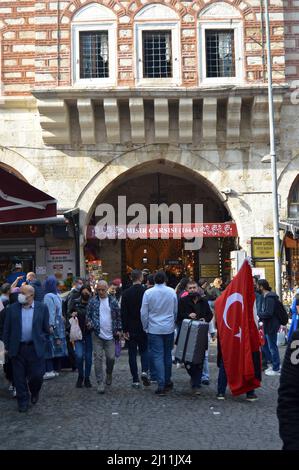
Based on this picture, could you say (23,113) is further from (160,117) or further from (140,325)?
(140,325)

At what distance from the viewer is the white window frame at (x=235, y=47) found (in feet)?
54.9

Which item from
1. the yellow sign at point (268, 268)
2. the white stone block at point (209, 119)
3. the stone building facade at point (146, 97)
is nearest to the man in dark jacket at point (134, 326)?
the stone building facade at point (146, 97)

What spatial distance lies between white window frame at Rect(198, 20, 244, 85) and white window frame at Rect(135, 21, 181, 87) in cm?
65

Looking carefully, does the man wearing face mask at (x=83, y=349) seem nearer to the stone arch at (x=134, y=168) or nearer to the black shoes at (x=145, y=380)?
the black shoes at (x=145, y=380)

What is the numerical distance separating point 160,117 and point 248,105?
261cm

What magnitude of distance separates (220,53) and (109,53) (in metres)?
3.18

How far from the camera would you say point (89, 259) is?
18.3 metres

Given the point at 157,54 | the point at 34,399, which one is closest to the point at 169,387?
the point at 34,399

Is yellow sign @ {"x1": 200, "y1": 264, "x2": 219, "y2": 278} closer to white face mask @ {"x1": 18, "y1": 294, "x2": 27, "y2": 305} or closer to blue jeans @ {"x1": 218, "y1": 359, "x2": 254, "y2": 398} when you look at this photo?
blue jeans @ {"x1": 218, "y1": 359, "x2": 254, "y2": 398}

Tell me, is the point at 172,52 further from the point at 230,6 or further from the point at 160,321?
the point at 160,321

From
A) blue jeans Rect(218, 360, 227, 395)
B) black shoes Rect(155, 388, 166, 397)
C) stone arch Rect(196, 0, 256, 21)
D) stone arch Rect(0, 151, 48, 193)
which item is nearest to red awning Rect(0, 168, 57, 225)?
black shoes Rect(155, 388, 166, 397)

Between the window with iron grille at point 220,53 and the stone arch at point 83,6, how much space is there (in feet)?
8.52

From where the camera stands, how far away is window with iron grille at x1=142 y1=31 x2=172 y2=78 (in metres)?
16.8

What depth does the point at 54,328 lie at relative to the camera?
9.56 meters
